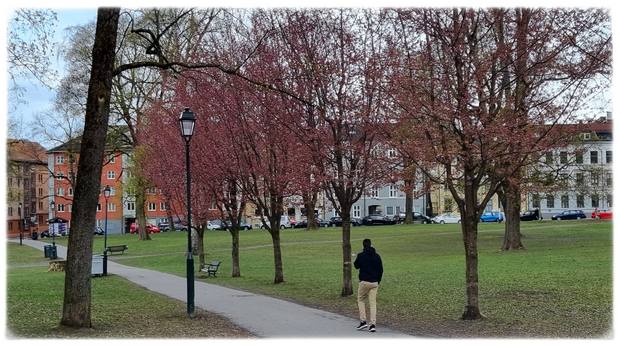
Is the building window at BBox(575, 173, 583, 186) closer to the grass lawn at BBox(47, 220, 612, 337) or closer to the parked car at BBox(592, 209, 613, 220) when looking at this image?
the grass lawn at BBox(47, 220, 612, 337)

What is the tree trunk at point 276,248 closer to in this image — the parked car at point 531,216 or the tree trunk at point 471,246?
the tree trunk at point 471,246

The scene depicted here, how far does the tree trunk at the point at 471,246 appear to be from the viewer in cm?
1384

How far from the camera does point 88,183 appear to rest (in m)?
12.2

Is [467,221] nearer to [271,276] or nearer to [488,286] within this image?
[488,286]

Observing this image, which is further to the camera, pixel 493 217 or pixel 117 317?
pixel 493 217

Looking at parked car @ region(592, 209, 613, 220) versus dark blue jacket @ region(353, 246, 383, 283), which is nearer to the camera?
dark blue jacket @ region(353, 246, 383, 283)

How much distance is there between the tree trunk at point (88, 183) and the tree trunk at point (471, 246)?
22.7 feet

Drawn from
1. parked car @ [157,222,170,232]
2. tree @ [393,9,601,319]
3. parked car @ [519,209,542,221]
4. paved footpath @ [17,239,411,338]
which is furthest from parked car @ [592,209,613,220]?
tree @ [393,9,601,319]

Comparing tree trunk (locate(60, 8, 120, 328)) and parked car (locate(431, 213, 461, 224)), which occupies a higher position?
tree trunk (locate(60, 8, 120, 328))

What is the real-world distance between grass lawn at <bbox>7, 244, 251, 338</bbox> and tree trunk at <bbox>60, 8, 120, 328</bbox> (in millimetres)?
468

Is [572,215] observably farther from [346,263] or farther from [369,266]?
[369,266]

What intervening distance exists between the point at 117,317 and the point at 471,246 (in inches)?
284

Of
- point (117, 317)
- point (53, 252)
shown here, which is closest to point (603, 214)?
point (53, 252)

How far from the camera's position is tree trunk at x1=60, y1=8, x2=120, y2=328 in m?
12.1
